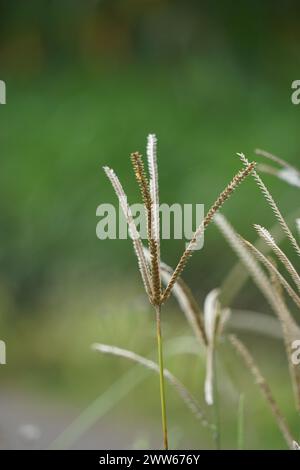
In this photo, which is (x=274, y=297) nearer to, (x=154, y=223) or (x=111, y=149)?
(x=154, y=223)

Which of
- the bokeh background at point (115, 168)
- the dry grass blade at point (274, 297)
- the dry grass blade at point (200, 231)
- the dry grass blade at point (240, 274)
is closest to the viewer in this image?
the dry grass blade at point (200, 231)

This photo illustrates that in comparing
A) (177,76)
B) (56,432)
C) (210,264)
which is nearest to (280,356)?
(210,264)

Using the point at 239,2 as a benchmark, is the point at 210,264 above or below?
below

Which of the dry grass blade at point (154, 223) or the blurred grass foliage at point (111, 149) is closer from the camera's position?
the dry grass blade at point (154, 223)

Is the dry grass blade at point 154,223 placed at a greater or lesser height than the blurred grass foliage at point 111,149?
lesser

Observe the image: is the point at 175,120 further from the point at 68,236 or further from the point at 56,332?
the point at 56,332

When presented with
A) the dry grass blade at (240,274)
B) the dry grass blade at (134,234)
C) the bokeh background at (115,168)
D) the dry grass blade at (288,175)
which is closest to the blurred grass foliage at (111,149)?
the bokeh background at (115,168)

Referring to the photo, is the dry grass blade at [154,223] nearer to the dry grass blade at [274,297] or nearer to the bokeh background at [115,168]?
the dry grass blade at [274,297]

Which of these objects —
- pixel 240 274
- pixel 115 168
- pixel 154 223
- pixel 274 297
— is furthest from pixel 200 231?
pixel 115 168

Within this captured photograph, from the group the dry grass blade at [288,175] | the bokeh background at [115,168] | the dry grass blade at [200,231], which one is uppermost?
the bokeh background at [115,168]
